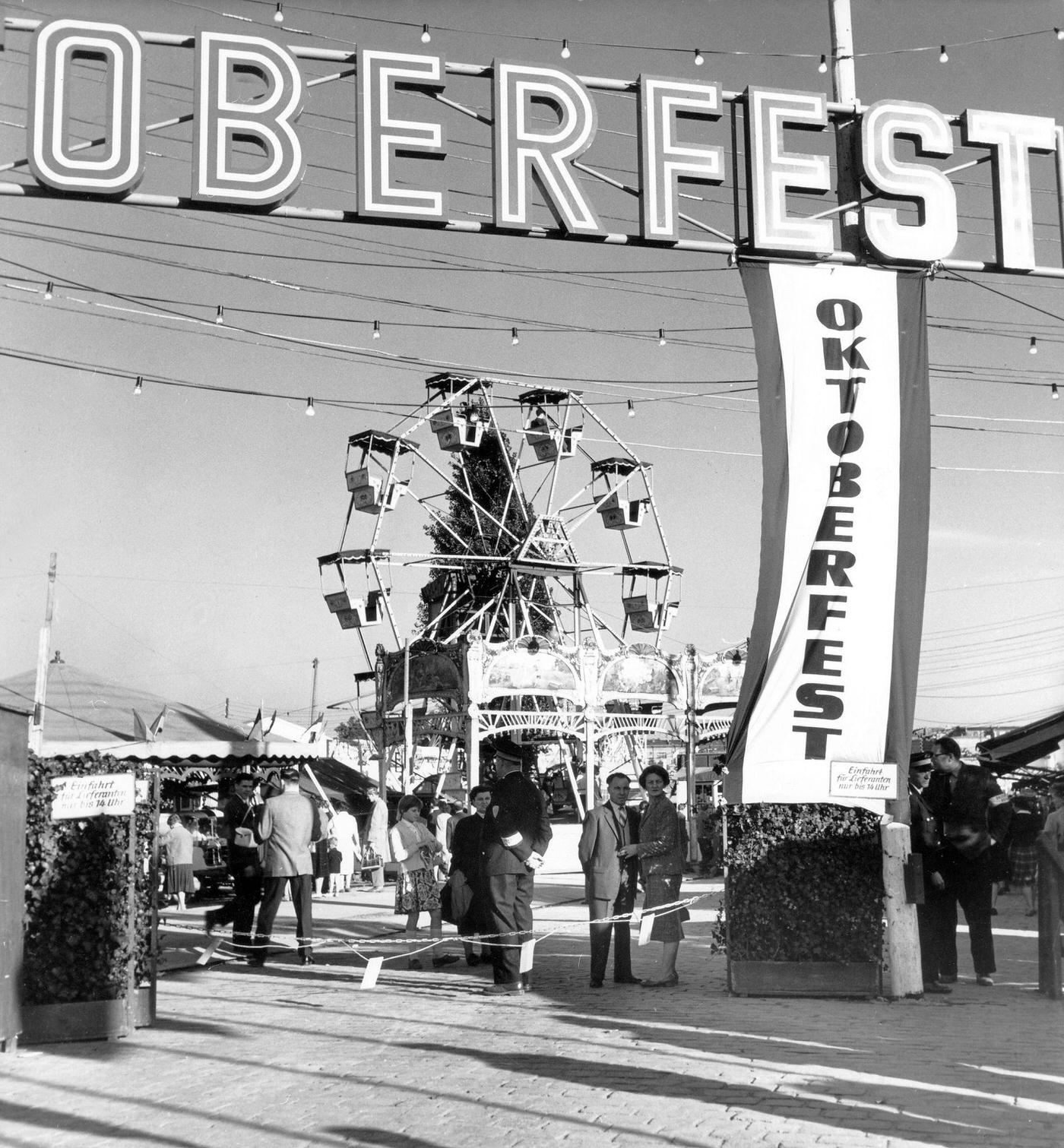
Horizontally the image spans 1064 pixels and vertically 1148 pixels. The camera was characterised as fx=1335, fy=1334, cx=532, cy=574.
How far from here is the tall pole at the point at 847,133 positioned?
34.3 feet

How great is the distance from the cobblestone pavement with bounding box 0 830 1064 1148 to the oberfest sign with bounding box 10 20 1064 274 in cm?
575

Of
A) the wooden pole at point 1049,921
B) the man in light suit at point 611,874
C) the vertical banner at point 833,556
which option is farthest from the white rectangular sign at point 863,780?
the man in light suit at point 611,874

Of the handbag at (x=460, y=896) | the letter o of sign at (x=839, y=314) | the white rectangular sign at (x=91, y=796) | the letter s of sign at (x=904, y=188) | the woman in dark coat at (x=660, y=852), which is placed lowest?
the handbag at (x=460, y=896)

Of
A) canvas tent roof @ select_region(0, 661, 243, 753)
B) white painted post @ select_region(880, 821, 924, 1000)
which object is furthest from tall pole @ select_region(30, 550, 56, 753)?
white painted post @ select_region(880, 821, 924, 1000)

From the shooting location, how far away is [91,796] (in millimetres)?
8078

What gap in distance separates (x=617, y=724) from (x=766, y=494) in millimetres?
20889

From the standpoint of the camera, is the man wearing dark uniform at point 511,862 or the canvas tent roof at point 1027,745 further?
the canvas tent roof at point 1027,745

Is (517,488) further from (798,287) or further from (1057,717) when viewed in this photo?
(798,287)

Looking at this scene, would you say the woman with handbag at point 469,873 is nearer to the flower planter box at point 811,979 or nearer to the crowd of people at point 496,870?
the crowd of people at point 496,870

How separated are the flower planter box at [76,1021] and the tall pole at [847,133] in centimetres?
761

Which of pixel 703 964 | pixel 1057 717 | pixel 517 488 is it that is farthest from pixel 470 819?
pixel 517 488

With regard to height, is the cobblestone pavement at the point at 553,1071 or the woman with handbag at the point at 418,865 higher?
the woman with handbag at the point at 418,865

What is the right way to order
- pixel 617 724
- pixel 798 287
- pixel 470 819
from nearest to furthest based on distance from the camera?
pixel 798 287, pixel 470 819, pixel 617 724

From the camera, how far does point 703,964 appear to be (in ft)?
38.0
